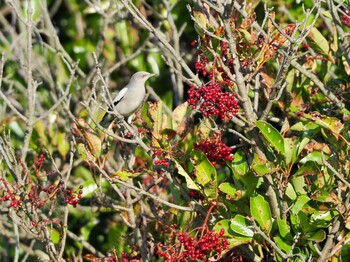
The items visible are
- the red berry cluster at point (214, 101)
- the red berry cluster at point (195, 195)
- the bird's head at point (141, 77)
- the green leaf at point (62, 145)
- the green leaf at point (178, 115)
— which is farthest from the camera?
the green leaf at point (62, 145)

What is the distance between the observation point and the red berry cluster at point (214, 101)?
11.1 ft

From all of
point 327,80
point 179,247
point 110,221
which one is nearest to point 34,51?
point 110,221

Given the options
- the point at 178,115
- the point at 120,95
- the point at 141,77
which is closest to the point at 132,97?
the point at 141,77

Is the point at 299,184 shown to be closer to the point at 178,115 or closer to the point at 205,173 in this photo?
the point at 205,173

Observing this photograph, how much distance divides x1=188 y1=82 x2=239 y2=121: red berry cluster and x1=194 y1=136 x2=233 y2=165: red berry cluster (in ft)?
0.86

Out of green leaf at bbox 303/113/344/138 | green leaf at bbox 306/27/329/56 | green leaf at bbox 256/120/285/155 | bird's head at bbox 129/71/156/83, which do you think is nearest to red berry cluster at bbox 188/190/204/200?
green leaf at bbox 256/120/285/155

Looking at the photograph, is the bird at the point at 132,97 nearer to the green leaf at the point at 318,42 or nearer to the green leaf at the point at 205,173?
the green leaf at the point at 318,42

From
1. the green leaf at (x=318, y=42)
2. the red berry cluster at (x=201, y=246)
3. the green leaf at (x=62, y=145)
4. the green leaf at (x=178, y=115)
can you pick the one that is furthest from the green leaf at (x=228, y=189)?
the green leaf at (x=62, y=145)

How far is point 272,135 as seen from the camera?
11.5 feet

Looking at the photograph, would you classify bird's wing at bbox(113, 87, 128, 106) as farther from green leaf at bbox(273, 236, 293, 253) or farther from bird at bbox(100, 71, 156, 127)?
green leaf at bbox(273, 236, 293, 253)

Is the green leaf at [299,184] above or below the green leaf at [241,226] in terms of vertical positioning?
above

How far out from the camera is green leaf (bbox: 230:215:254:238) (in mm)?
3561

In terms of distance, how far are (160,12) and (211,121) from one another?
8.97ft

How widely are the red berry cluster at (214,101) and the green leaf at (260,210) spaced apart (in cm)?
45
